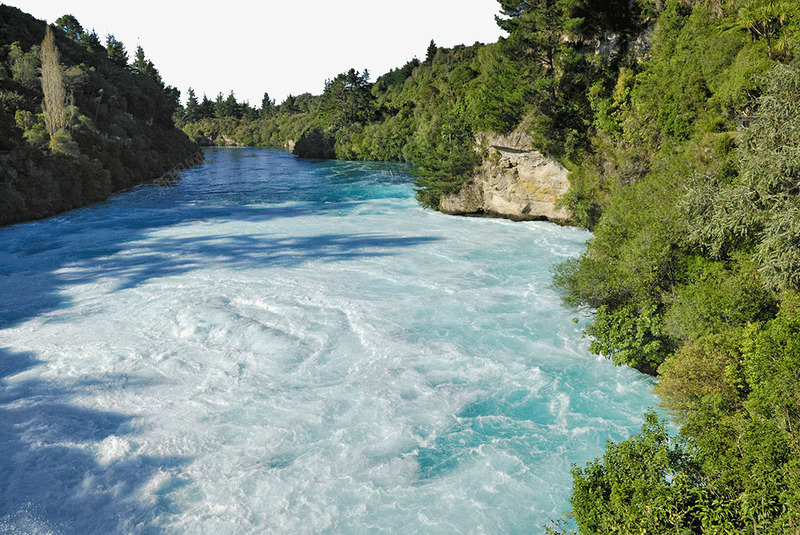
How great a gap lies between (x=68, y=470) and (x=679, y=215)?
20674 mm

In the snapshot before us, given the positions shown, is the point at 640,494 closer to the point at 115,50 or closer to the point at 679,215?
the point at 679,215

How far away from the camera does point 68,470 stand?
13.1 metres

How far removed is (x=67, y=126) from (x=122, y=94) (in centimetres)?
2929

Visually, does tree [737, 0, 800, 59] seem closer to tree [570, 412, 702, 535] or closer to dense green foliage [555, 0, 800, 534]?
dense green foliage [555, 0, 800, 534]

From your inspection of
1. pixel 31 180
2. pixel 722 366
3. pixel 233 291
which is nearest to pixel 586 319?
pixel 722 366

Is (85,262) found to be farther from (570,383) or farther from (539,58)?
(539,58)

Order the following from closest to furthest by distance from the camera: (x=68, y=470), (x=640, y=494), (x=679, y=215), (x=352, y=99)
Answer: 1. (x=640, y=494)
2. (x=68, y=470)
3. (x=679, y=215)
4. (x=352, y=99)

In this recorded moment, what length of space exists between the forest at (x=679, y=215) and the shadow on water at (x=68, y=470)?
34.0 ft

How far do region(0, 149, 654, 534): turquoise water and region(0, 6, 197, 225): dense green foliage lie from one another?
1343 cm

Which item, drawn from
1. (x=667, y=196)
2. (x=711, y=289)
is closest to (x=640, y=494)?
(x=711, y=289)

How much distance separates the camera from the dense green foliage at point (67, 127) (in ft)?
141

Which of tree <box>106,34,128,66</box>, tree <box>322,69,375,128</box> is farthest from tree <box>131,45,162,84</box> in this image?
tree <box>322,69,375,128</box>

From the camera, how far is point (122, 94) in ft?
259

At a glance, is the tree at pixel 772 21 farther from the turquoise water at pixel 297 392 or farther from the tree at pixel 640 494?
the tree at pixel 640 494
